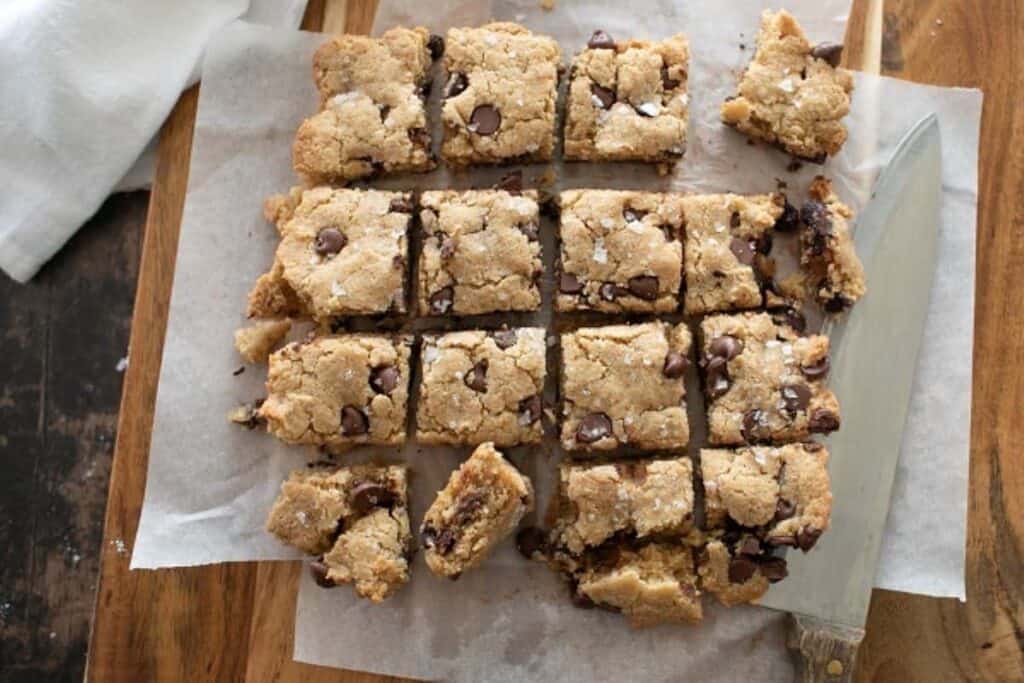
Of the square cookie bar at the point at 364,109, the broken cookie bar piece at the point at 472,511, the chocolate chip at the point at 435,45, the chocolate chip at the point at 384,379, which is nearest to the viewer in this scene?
the broken cookie bar piece at the point at 472,511

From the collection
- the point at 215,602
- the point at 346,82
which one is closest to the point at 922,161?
the point at 346,82

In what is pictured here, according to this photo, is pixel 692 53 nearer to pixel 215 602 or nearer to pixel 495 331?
pixel 495 331

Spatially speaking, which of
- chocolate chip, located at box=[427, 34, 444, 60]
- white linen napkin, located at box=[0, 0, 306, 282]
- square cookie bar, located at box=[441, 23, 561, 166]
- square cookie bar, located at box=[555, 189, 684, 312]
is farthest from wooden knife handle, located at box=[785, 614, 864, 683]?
white linen napkin, located at box=[0, 0, 306, 282]

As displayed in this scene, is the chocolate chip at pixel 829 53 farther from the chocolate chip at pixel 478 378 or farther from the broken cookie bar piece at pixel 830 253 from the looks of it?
the chocolate chip at pixel 478 378

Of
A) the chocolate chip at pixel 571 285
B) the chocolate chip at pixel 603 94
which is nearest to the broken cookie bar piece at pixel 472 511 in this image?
the chocolate chip at pixel 571 285

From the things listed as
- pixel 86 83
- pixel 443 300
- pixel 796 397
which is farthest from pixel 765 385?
pixel 86 83

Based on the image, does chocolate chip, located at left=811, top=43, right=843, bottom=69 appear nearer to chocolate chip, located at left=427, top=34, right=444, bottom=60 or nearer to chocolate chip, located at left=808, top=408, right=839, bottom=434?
chocolate chip, located at left=808, top=408, right=839, bottom=434

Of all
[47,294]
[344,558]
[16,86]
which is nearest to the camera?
[344,558]
